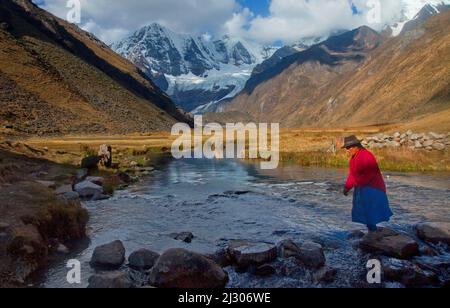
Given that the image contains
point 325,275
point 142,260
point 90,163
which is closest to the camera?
point 325,275

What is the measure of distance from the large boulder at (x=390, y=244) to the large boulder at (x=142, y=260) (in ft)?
21.6

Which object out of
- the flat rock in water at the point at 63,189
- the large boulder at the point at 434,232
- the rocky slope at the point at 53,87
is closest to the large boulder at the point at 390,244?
the large boulder at the point at 434,232

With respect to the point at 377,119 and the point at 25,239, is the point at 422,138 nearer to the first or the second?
the point at 25,239

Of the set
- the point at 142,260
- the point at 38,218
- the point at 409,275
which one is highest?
the point at 38,218

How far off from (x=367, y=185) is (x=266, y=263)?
4.04 m

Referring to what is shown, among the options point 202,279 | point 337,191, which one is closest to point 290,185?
point 337,191

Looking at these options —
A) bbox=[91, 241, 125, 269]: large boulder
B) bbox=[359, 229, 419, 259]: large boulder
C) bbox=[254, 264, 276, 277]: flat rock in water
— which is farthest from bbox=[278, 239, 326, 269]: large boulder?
bbox=[91, 241, 125, 269]: large boulder

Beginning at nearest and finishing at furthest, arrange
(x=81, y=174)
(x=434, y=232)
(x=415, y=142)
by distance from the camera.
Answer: (x=434, y=232)
(x=81, y=174)
(x=415, y=142)

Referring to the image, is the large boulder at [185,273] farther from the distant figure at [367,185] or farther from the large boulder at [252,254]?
the distant figure at [367,185]

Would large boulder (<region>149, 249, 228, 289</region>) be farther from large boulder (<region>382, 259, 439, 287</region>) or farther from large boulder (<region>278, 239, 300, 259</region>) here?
large boulder (<region>382, 259, 439, 287</region>)

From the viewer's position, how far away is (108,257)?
13086 mm

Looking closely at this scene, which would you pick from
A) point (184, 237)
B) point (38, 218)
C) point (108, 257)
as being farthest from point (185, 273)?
point (38, 218)

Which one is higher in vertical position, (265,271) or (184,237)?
(184,237)

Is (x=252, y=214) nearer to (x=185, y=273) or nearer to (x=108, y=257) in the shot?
(x=108, y=257)
